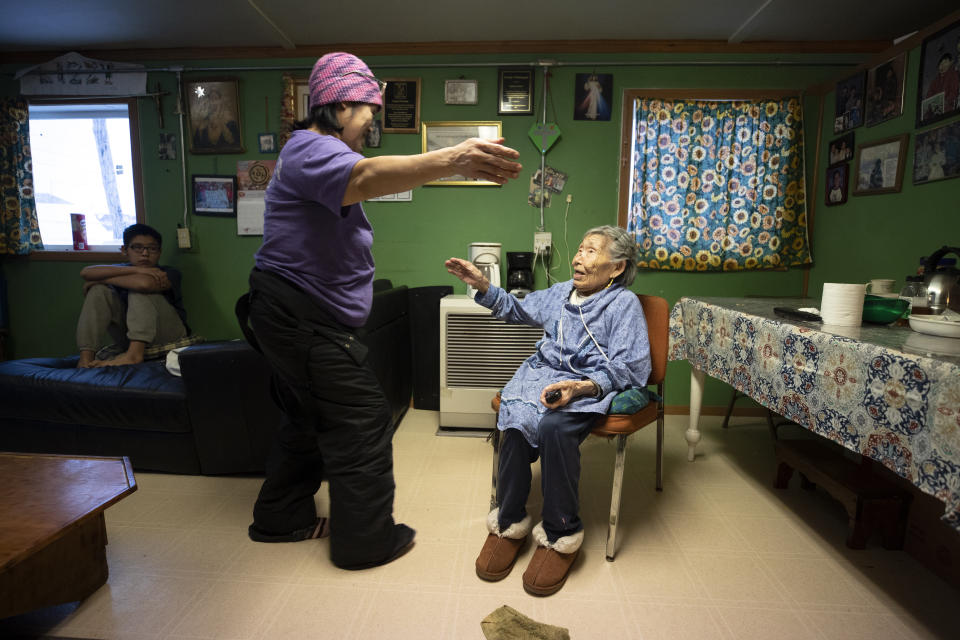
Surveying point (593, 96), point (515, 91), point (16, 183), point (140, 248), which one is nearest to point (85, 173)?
point (16, 183)

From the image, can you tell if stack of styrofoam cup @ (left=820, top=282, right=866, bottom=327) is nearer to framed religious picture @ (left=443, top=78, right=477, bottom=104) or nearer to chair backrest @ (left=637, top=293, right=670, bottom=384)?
chair backrest @ (left=637, top=293, right=670, bottom=384)

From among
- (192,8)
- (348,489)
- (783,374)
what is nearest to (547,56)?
(192,8)

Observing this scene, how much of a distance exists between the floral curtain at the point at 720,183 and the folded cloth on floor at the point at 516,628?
7.38ft

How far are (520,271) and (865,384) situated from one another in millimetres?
1833

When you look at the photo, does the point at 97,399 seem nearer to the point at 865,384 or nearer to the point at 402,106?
the point at 402,106

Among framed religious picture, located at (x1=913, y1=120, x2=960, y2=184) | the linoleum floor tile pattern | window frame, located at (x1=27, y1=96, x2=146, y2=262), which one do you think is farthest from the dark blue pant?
window frame, located at (x1=27, y1=96, x2=146, y2=262)

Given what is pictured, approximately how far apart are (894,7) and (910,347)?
235 centimetres

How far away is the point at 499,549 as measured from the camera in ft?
4.66

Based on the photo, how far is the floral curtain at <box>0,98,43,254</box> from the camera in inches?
114

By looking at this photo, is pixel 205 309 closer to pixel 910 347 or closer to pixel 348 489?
pixel 348 489

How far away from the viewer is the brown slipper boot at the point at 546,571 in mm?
1305

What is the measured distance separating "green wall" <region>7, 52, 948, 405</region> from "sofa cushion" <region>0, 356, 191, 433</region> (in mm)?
1155

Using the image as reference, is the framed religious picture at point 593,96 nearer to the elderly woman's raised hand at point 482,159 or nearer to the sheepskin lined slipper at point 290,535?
the elderly woman's raised hand at point 482,159

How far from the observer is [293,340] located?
4.17ft
